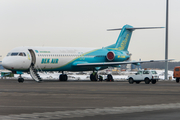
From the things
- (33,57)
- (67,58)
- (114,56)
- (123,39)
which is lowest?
(33,57)

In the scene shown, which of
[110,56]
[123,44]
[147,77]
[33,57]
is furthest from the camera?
[123,44]

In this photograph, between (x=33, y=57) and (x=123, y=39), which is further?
(x=123, y=39)

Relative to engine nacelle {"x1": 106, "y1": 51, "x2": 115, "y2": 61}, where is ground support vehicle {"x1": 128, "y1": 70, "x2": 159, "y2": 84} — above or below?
below

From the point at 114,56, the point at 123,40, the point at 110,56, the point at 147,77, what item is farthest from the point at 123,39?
the point at 147,77

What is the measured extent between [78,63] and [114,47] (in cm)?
888

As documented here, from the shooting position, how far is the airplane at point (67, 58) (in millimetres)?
39750

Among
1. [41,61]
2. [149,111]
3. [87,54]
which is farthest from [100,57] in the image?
[149,111]

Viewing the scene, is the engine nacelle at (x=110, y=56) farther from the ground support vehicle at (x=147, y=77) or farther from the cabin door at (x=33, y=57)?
the cabin door at (x=33, y=57)

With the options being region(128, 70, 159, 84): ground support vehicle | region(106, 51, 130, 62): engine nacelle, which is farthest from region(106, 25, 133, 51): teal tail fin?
region(128, 70, 159, 84): ground support vehicle

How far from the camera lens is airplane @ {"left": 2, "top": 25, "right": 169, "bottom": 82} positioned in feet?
130

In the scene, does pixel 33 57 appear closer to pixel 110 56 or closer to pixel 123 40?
pixel 110 56

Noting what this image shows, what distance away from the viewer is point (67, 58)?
44.7m

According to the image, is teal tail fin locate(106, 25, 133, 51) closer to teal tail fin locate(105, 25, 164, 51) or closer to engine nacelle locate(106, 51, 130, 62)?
teal tail fin locate(105, 25, 164, 51)

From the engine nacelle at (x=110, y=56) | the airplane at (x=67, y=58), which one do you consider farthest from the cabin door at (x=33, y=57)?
the engine nacelle at (x=110, y=56)
